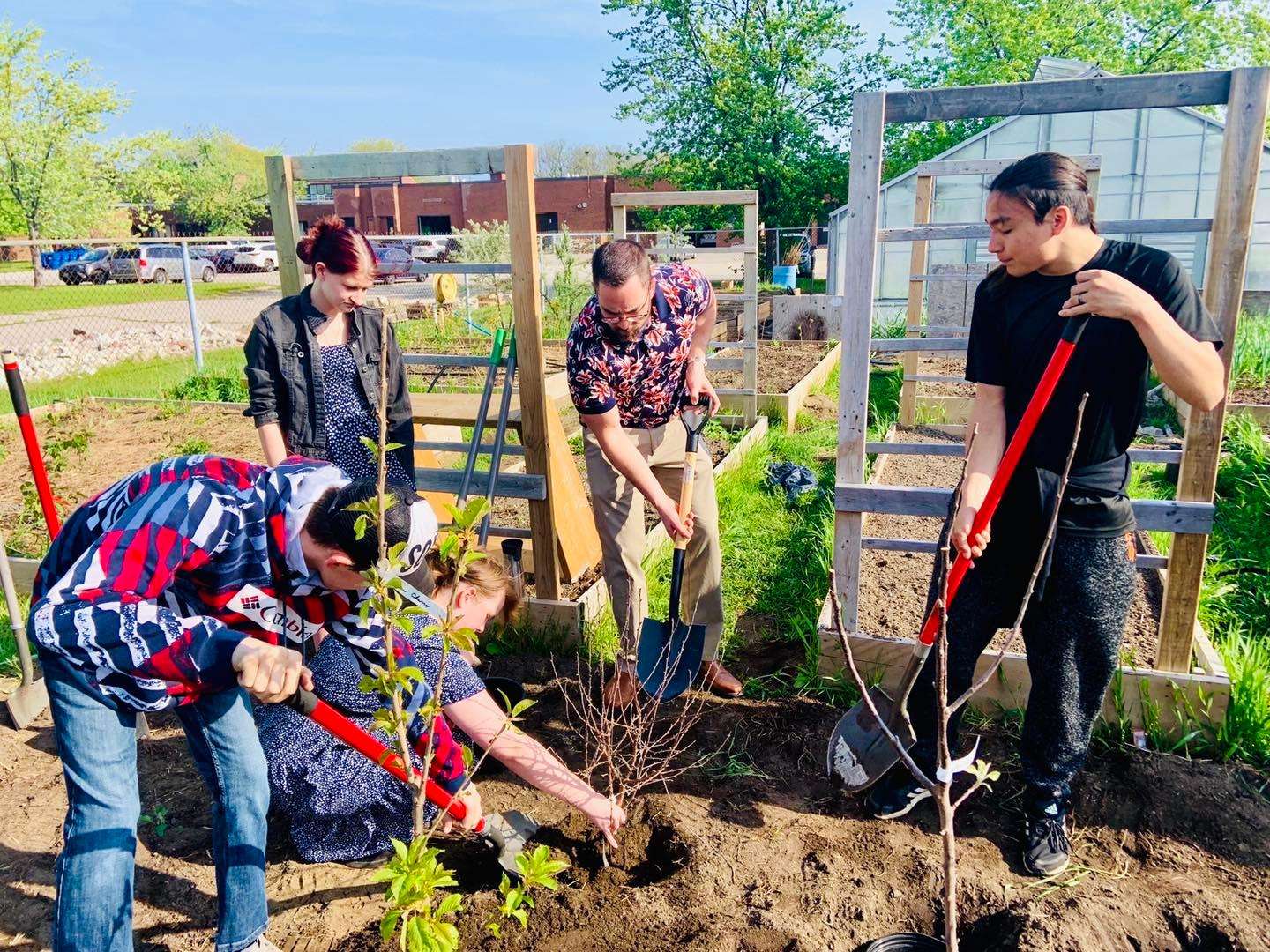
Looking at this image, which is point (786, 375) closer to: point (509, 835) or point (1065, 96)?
point (1065, 96)

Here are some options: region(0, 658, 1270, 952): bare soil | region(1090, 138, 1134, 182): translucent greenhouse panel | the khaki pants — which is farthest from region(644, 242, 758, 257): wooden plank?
region(1090, 138, 1134, 182): translucent greenhouse panel

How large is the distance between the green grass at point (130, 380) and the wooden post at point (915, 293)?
7591 mm

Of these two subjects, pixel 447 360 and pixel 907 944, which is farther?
pixel 447 360

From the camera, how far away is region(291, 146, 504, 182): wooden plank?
3.57m

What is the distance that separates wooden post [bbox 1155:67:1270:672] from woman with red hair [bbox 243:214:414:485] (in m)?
2.70

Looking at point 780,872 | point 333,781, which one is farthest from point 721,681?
point 333,781

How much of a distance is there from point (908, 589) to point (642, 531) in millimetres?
1739

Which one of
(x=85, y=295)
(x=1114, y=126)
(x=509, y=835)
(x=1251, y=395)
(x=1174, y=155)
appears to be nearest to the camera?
(x=509, y=835)

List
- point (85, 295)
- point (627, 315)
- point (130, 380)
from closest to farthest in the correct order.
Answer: point (627, 315) → point (130, 380) → point (85, 295)

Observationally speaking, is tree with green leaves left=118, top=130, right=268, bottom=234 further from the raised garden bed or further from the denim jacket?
the denim jacket

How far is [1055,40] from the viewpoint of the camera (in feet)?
82.8

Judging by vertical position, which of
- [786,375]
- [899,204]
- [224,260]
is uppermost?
[899,204]

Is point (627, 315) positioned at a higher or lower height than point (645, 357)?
higher

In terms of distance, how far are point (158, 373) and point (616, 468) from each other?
9850 millimetres
